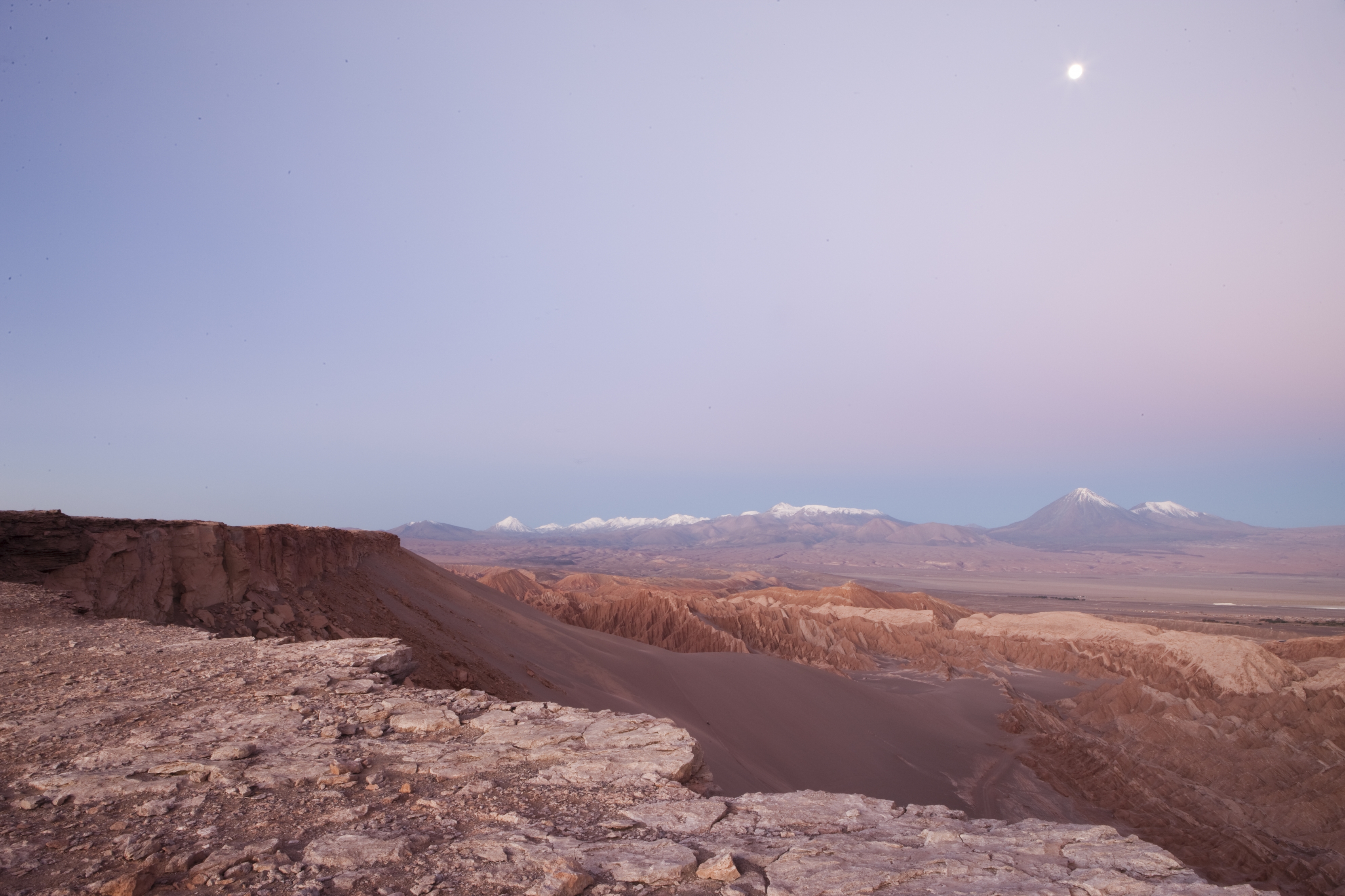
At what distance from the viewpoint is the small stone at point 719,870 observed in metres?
3.05

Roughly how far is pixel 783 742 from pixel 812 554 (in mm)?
139109

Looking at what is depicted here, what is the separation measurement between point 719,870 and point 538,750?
1.93 m

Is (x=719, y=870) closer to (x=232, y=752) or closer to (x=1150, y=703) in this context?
(x=232, y=752)

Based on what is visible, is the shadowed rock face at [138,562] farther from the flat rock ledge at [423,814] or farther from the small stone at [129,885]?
the small stone at [129,885]

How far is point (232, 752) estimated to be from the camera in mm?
3982

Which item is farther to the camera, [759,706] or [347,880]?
[759,706]

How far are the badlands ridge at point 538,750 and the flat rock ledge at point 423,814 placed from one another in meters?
0.02

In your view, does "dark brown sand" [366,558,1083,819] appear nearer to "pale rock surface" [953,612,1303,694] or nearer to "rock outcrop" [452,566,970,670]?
"rock outcrop" [452,566,970,670]

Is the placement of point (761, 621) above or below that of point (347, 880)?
below

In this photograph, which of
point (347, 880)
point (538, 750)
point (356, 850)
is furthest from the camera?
point (538, 750)

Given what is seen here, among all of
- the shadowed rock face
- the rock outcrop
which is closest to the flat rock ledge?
the shadowed rock face

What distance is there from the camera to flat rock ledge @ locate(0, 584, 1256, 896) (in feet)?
9.50

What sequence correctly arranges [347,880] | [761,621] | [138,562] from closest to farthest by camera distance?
[347,880] → [138,562] → [761,621]

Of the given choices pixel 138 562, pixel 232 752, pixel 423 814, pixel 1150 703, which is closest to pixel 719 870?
pixel 423 814
